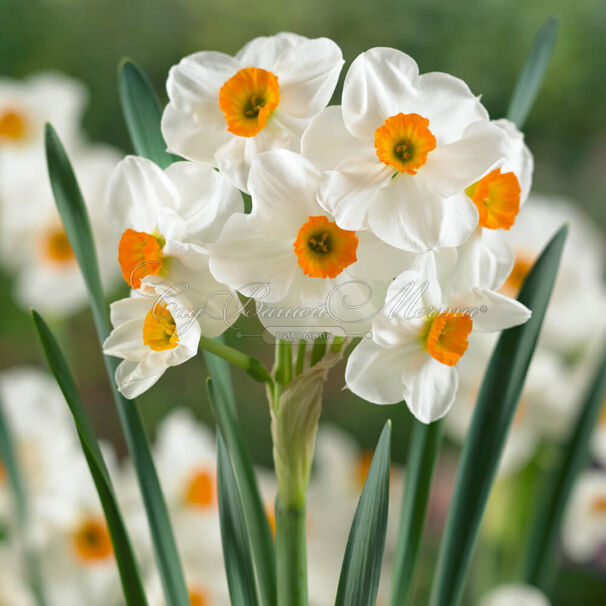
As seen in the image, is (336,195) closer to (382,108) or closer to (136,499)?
(382,108)

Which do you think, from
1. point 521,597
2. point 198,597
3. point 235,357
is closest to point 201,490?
point 198,597

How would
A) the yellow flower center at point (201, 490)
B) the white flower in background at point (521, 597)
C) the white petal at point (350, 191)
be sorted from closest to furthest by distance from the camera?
the white petal at point (350, 191), the white flower in background at point (521, 597), the yellow flower center at point (201, 490)

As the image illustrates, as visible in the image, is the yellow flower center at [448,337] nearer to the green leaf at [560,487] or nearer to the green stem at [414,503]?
the green stem at [414,503]

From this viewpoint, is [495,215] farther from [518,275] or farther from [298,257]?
[518,275]

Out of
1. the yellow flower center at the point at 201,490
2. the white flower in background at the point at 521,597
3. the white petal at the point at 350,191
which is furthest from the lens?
the yellow flower center at the point at 201,490

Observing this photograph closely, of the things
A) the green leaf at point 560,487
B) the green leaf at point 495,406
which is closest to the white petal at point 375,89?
the green leaf at point 495,406

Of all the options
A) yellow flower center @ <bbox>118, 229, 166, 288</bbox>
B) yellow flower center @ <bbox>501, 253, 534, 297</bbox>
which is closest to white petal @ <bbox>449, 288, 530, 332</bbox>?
yellow flower center @ <bbox>118, 229, 166, 288</bbox>
